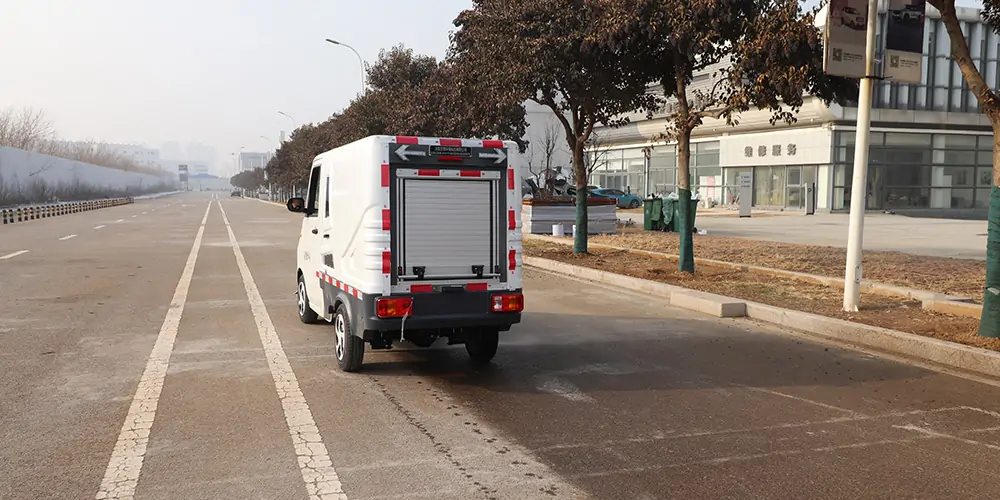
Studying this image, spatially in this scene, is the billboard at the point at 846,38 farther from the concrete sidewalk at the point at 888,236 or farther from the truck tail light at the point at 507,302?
the concrete sidewalk at the point at 888,236

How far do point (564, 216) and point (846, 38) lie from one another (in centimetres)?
1554

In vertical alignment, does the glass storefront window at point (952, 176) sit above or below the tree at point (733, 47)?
below

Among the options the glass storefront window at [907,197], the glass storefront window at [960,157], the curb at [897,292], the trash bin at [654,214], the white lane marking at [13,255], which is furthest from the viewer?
the glass storefront window at [960,157]

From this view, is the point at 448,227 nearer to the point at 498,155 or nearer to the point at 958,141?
the point at 498,155

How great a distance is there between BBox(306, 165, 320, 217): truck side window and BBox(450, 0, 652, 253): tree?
683 cm

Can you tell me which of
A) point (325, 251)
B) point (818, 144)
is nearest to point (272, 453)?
point (325, 251)

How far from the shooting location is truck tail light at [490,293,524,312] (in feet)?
23.3

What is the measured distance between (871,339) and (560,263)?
817 cm

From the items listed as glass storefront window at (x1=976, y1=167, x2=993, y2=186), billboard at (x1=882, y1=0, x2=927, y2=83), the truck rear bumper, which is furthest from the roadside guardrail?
glass storefront window at (x1=976, y1=167, x2=993, y2=186)

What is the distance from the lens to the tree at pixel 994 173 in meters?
8.31

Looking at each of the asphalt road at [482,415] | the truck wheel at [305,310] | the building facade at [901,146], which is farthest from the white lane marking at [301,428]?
the building facade at [901,146]

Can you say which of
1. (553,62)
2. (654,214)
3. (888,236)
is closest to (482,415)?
(553,62)

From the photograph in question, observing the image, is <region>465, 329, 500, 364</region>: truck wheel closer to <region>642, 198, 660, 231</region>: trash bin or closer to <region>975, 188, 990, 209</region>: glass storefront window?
<region>642, 198, 660, 231</region>: trash bin

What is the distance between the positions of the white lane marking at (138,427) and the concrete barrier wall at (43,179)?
170 ft
